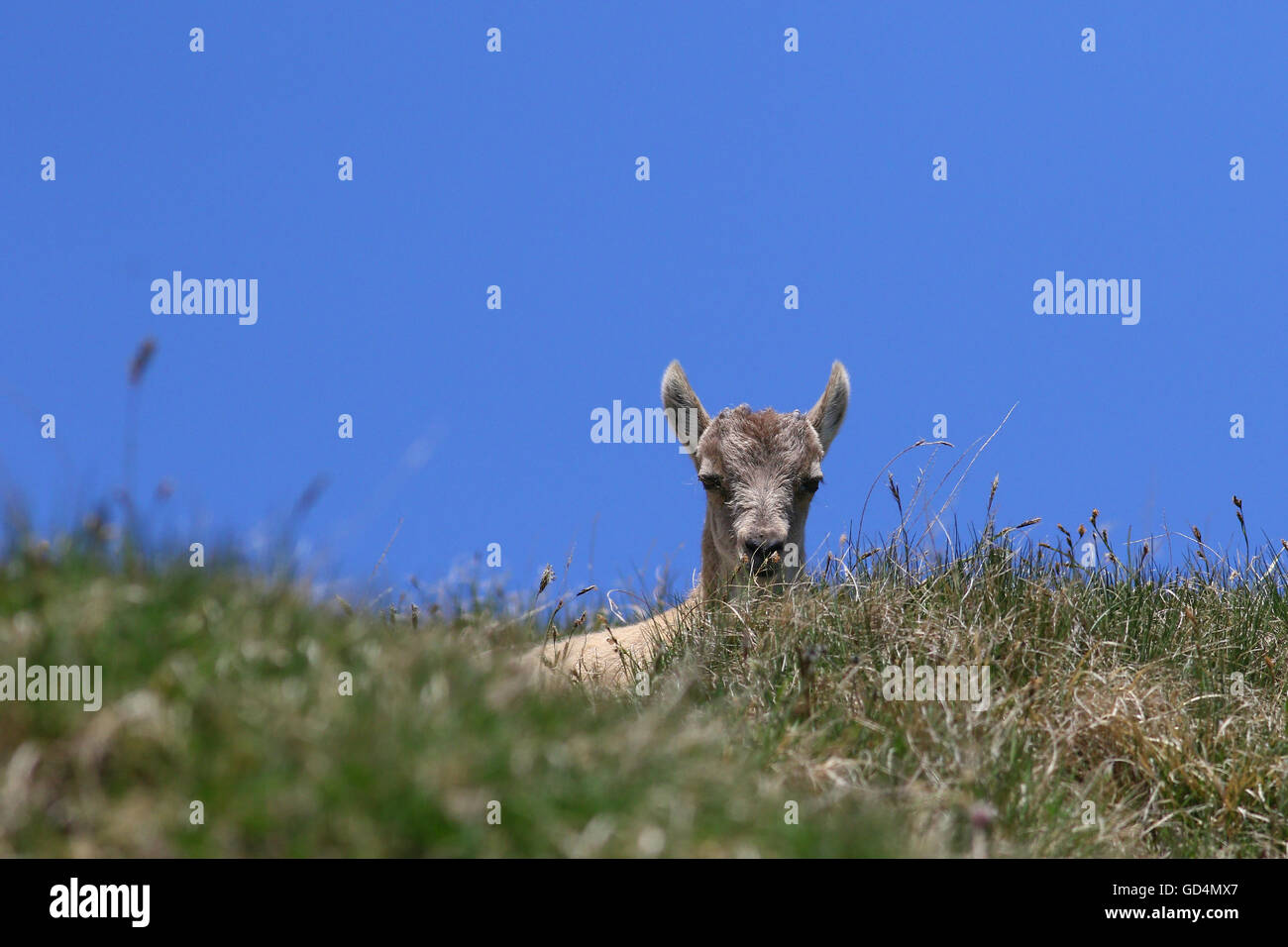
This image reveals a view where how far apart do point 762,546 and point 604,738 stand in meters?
5.40

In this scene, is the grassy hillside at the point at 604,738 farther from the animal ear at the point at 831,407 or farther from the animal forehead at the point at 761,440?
the animal ear at the point at 831,407

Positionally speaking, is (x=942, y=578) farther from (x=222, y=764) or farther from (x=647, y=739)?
(x=222, y=764)

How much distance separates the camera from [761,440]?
1080 cm

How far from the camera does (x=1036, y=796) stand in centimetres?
626

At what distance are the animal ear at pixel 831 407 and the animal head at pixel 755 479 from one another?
0.04 feet

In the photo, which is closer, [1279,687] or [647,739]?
[647,739]

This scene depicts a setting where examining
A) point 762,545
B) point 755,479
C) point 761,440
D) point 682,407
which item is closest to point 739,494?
point 755,479

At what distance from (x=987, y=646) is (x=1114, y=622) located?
1.83 meters

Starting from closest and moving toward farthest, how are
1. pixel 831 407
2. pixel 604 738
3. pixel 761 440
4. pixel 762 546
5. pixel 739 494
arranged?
pixel 604 738 < pixel 762 546 < pixel 739 494 < pixel 761 440 < pixel 831 407

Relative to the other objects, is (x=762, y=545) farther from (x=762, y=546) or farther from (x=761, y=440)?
(x=761, y=440)

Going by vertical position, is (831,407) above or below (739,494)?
above

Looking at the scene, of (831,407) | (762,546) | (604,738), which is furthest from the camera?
(831,407)

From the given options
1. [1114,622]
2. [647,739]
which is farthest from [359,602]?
[1114,622]

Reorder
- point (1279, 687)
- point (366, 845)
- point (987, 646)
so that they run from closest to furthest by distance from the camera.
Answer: point (366, 845) → point (987, 646) → point (1279, 687)
